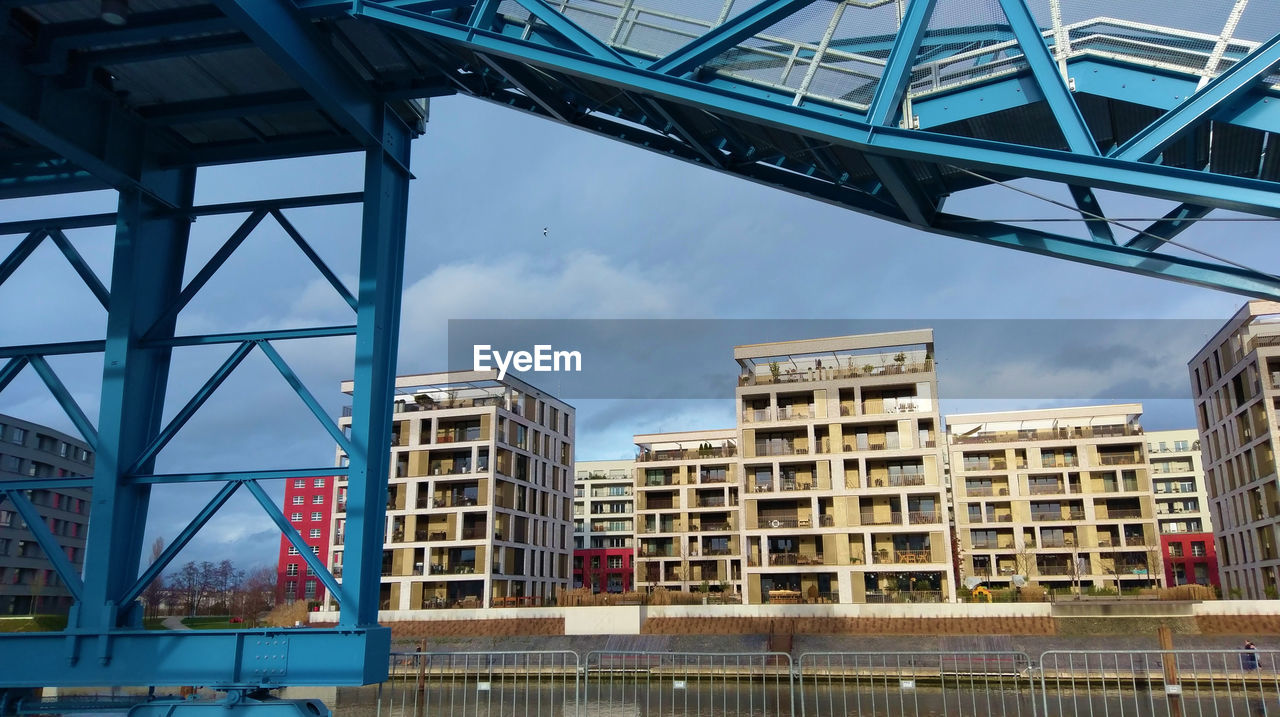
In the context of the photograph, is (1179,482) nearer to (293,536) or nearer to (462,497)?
(462,497)

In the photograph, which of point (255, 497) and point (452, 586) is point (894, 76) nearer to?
point (255, 497)

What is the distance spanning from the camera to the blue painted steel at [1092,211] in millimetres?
7402

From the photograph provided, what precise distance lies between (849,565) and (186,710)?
42291mm

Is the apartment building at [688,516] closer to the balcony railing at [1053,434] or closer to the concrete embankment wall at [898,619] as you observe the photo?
the balcony railing at [1053,434]

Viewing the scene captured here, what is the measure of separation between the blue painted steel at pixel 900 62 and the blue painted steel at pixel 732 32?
89 centimetres

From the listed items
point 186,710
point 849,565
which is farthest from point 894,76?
point 849,565

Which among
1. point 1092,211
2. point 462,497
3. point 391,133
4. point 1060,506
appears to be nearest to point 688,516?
point 462,497

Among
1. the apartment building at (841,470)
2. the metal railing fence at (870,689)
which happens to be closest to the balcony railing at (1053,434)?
the apartment building at (841,470)

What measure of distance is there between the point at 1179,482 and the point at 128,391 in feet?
293

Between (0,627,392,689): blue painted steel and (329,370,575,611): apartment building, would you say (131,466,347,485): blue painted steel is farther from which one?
(329,370,575,611): apartment building

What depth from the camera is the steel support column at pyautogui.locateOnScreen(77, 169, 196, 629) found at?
8.41m

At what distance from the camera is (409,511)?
54.7 metres

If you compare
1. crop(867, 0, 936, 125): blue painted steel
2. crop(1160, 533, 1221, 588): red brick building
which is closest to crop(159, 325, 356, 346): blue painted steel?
crop(867, 0, 936, 125): blue painted steel

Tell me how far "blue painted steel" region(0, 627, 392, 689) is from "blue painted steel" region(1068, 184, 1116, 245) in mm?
6826
